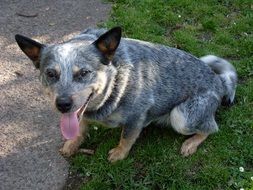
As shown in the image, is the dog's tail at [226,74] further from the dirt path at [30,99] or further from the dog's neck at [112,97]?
the dirt path at [30,99]

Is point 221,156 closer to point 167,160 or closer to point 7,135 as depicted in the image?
point 167,160

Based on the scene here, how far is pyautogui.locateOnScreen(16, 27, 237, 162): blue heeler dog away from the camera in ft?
13.8

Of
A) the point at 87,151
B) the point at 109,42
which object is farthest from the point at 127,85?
the point at 87,151

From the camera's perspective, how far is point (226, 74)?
5.55 metres

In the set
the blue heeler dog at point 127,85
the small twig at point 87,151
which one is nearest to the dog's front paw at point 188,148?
the blue heeler dog at point 127,85

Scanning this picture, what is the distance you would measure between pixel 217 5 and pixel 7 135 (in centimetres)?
423

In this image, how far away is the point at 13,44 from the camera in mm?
6941

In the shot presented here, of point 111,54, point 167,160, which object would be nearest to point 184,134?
point 167,160

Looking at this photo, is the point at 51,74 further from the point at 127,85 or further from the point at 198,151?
the point at 198,151

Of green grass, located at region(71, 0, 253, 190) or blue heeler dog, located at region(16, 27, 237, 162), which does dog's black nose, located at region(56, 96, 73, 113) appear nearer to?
blue heeler dog, located at region(16, 27, 237, 162)

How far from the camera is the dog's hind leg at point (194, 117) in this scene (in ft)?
16.8

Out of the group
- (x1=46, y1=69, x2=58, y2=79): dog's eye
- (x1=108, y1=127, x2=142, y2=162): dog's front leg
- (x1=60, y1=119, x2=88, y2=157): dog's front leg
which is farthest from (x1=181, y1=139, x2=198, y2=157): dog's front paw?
(x1=46, y1=69, x2=58, y2=79): dog's eye

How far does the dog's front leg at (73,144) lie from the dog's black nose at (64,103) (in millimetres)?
1117

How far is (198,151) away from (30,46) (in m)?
2.27
